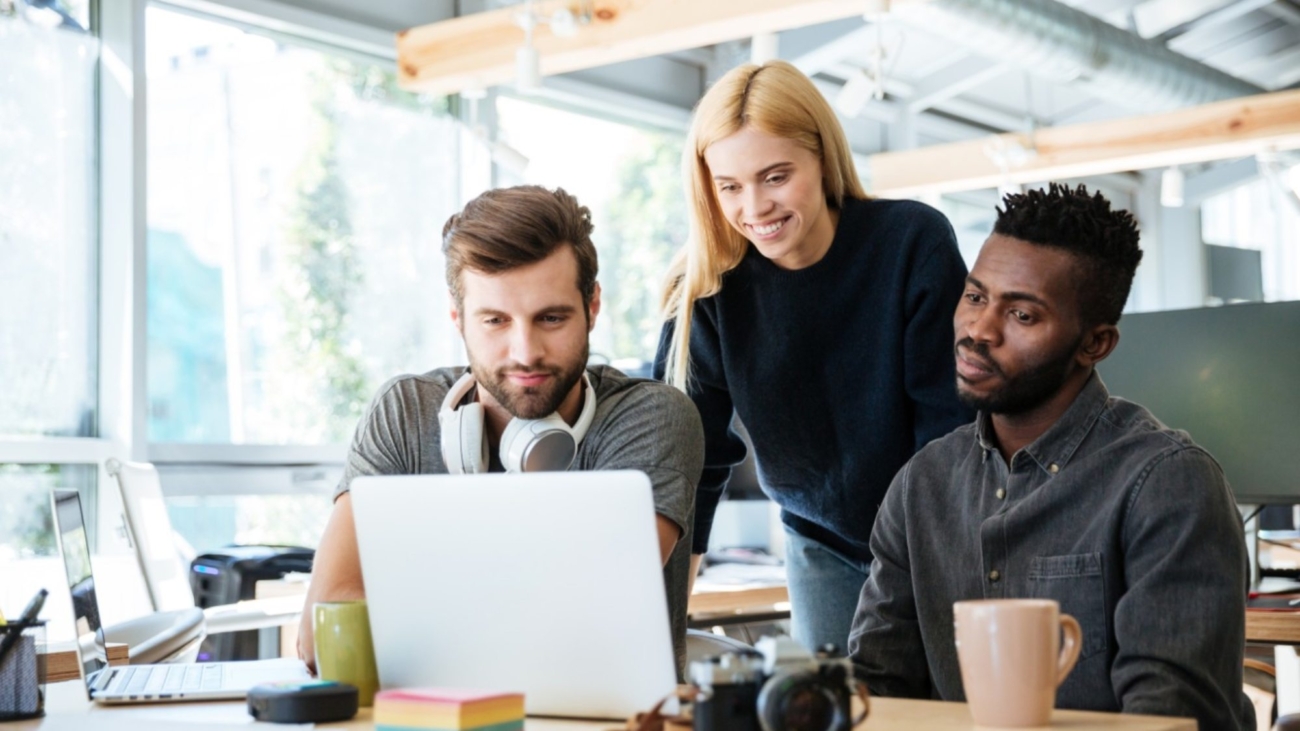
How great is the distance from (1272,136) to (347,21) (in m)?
3.79

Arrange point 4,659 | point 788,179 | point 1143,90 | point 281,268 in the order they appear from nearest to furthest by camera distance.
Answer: point 4,659 < point 788,179 < point 281,268 < point 1143,90

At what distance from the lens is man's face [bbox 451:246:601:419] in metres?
1.65

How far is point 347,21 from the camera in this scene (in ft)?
15.8

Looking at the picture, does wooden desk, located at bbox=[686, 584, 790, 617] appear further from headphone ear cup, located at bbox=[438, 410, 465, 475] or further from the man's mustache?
the man's mustache

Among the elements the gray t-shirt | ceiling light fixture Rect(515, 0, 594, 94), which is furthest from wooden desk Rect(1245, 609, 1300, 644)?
ceiling light fixture Rect(515, 0, 594, 94)

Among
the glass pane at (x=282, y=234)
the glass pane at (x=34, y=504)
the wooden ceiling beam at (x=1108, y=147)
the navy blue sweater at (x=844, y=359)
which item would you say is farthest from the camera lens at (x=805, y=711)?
the wooden ceiling beam at (x=1108, y=147)

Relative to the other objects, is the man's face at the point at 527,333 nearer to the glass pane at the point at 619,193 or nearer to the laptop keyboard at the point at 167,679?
the laptop keyboard at the point at 167,679

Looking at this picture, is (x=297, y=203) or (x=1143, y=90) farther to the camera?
(x=1143, y=90)

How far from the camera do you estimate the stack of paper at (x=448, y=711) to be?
42.6 inches

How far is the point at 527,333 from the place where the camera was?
64.8 inches

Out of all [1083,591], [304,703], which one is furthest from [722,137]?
[304,703]

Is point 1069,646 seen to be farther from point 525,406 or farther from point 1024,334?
point 525,406

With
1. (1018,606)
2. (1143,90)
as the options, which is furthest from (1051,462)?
(1143,90)

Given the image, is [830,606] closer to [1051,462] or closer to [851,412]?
[851,412]
